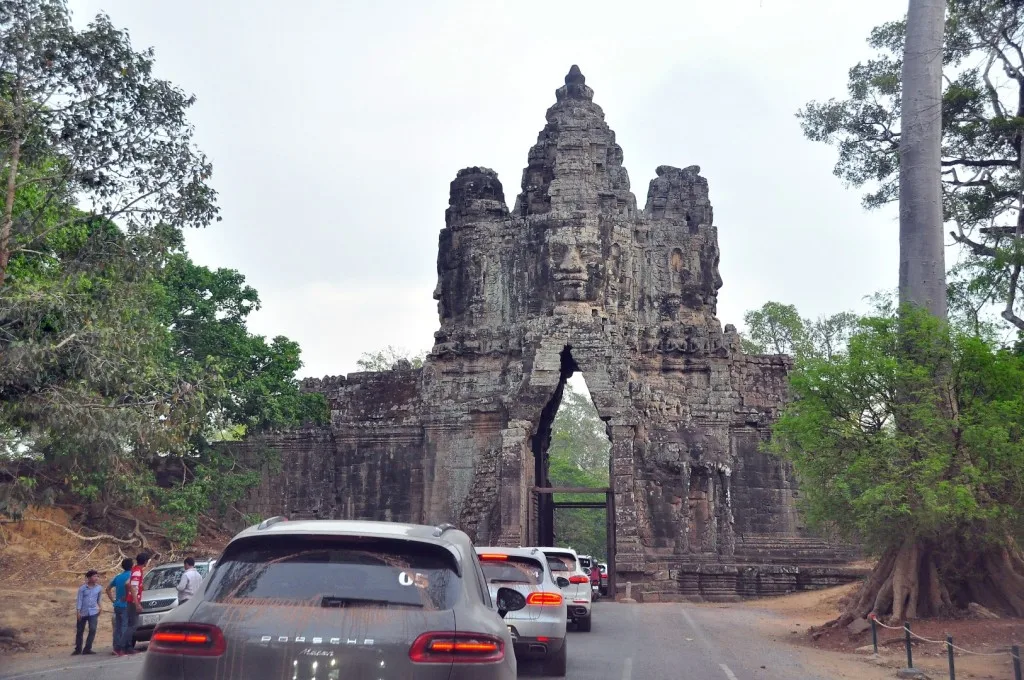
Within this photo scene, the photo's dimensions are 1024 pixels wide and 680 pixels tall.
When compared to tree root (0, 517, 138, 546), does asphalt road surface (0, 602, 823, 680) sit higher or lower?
lower

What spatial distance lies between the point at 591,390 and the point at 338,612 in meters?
21.9

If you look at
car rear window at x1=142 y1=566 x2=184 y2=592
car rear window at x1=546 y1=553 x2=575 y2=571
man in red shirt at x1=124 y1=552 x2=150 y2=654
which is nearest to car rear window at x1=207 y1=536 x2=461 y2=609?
man in red shirt at x1=124 y1=552 x2=150 y2=654

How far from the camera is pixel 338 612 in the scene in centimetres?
449

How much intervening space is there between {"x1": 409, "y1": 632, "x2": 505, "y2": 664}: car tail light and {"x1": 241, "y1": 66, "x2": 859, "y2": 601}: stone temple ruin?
20.2 meters

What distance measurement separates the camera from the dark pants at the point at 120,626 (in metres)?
12.9

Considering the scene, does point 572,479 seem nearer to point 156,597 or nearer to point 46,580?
point 46,580

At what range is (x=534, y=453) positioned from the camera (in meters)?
28.8

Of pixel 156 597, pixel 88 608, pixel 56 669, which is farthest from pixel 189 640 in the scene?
pixel 156 597

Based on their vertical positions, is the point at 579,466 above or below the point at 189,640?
above

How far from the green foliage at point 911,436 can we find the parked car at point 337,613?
10751 mm

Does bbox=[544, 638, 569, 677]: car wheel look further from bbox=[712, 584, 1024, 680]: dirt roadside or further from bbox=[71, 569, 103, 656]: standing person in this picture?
bbox=[71, 569, 103, 656]: standing person

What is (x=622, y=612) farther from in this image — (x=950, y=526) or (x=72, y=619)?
(x=72, y=619)

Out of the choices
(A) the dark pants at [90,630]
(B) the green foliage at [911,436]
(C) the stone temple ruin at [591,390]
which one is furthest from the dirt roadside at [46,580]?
(B) the green foliage at [911,436]

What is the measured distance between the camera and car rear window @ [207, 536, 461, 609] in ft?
15.3
